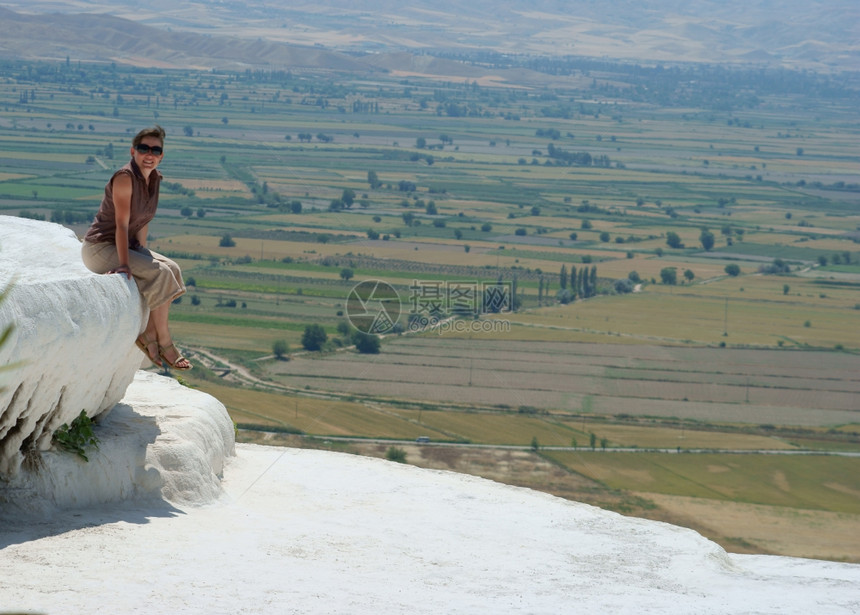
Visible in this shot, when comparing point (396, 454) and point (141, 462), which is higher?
point (141, 462)

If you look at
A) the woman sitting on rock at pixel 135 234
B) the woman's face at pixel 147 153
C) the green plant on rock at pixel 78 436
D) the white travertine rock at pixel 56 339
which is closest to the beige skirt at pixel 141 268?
the woman sitting on rock at pixel 135 234

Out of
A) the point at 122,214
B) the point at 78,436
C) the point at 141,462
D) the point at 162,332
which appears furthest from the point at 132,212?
the point at 141,462

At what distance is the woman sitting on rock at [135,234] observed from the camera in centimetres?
1148

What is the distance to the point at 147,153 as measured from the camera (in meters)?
11.5

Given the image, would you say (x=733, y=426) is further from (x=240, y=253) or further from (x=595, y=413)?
(x=240, y=253)

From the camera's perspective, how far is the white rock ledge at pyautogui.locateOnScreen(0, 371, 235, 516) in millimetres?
10664

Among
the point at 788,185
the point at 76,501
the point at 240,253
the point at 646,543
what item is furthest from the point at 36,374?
the point at 788,185

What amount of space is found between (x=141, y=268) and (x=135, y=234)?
43 centimetres

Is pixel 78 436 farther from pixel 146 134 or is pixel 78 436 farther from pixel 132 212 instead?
pixel 146 134

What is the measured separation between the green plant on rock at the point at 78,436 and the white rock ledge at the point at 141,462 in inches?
2.9

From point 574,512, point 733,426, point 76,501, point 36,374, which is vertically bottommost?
point 733,426

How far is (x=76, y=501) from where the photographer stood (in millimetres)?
10953

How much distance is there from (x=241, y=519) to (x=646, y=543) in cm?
399

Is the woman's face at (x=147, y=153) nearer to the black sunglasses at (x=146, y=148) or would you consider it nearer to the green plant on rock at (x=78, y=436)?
the black sunglasses at (x=146, y=148)
